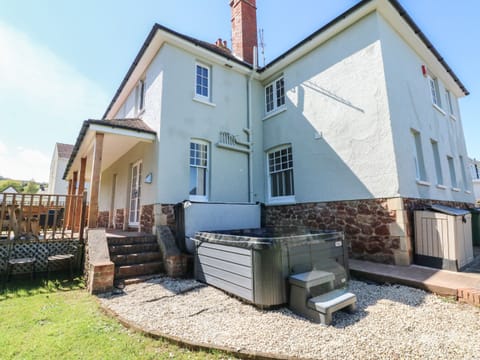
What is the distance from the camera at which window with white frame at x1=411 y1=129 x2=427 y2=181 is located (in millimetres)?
7466

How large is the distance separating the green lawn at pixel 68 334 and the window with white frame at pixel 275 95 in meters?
8.66

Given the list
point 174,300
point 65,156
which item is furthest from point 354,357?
point 65,156

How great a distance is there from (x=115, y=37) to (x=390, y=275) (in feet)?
36.5

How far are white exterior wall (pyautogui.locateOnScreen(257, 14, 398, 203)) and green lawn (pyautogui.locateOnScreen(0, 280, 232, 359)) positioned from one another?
235 inches

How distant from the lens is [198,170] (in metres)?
8.14

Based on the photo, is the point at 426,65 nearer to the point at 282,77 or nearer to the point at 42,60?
the point at 282,77

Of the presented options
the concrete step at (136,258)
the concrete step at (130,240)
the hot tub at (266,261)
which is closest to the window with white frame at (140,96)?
the concrete step at (130,240)

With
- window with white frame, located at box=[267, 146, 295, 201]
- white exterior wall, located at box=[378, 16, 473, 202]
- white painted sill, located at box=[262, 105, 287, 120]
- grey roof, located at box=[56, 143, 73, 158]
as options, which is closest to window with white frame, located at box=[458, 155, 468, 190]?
white exterior wall, located at box=[378, 16, 473, 202]

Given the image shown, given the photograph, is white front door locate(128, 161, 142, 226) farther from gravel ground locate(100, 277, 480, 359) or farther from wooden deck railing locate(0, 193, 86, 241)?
gravel ground locate(100, 277, 480, 359)

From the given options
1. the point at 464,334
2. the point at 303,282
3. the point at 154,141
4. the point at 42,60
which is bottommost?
the point at 464,334

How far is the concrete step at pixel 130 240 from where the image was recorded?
234 inches

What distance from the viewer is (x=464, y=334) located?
2912 mm

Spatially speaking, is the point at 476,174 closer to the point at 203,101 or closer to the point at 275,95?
the point at 275,95

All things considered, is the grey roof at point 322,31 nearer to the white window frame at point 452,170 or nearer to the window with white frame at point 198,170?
→ the window with white frame at point 198,170
